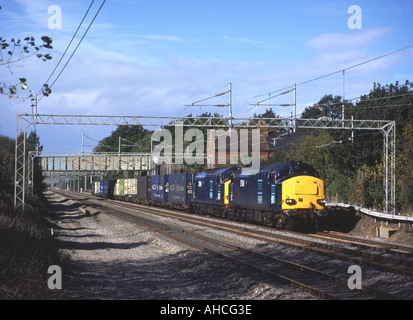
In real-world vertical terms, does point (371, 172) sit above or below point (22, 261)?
above

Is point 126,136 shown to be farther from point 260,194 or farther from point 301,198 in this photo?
point 301,198

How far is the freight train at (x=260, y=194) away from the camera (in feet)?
70.9

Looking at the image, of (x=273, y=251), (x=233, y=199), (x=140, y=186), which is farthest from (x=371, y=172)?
(x=140, y=186)

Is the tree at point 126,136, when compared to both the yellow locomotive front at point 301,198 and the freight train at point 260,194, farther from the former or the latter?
the yellow locomotive front at point 301,198

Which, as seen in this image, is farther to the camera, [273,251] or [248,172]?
[248,172]

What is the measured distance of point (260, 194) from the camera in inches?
938

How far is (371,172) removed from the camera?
102 ft

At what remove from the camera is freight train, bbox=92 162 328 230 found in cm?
2161

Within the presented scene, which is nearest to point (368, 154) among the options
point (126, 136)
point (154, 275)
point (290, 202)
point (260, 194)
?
point (260, 194)

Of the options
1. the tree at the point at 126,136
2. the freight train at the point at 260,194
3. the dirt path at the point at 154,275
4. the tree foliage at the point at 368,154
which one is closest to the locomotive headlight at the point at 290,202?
the freight train at the point at 260,194

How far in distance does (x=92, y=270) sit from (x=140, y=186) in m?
42.4

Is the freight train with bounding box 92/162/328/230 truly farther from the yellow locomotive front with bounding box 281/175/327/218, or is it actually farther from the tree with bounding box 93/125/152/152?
the tree with bounding box 93/125/152/152
